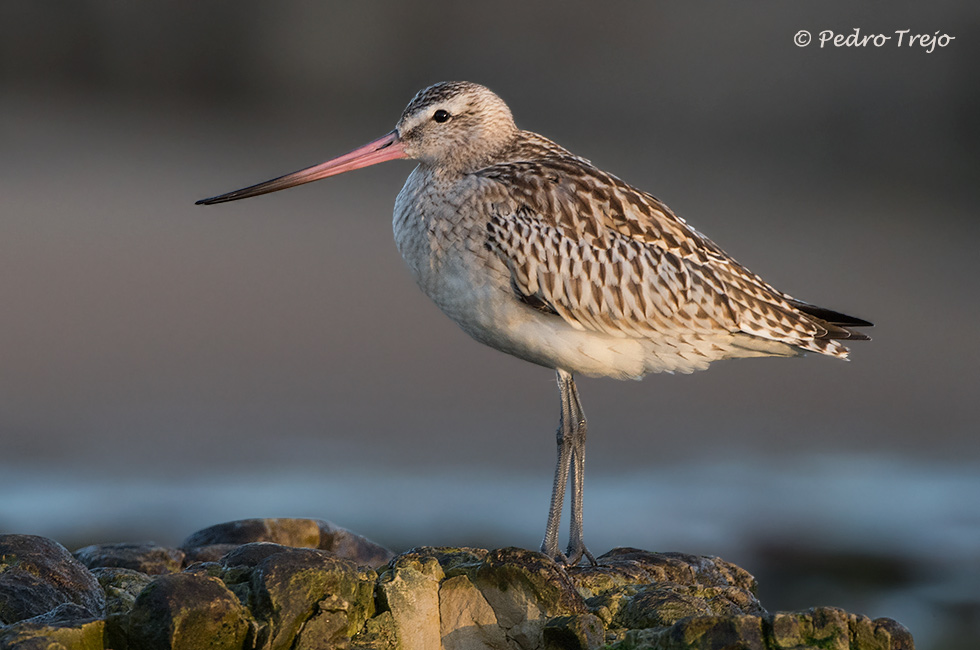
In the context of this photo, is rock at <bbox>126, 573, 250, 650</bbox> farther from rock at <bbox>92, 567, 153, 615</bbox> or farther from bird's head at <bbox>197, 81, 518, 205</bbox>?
bird's head at <bbox>197, 81, 518, 205</bbox>

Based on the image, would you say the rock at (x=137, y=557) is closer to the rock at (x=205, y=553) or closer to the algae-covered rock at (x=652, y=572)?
the rock at (x=205, y=553)

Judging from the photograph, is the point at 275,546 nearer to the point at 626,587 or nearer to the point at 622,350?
the point at 626,587

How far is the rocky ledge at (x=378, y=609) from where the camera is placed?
4.54m

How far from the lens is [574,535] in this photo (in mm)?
7441

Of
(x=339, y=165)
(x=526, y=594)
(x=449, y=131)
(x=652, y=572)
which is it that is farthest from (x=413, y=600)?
(x=339, y=165)

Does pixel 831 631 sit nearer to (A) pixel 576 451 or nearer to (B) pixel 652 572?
(B) pixel 652 572

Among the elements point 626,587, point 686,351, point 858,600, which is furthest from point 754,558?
point 626,587

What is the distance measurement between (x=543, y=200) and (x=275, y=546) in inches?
116

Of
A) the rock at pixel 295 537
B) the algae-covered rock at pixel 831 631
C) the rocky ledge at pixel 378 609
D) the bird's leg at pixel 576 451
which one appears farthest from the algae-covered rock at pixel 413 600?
the rock at pixel 295 537

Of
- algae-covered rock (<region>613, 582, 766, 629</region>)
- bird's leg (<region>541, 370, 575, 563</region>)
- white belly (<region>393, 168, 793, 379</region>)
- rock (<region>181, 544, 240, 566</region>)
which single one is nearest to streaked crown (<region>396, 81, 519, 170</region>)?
white belly (<region>393, 168, 793, 379</region>)

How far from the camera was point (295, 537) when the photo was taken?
26.9 feet

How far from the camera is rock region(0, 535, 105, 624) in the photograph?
16.9ft

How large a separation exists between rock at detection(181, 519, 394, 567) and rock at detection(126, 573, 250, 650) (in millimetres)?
3411

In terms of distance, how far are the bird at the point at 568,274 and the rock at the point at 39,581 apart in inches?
108
